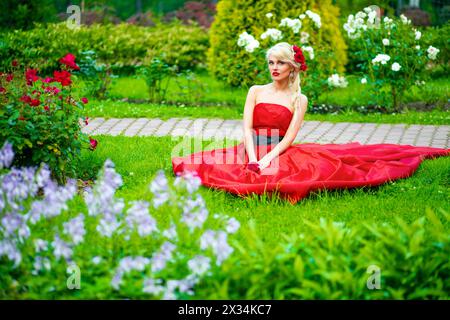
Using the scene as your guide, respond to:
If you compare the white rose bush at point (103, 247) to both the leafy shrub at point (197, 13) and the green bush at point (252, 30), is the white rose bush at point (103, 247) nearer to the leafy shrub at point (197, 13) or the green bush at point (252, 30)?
the green bush at point (252, 30)

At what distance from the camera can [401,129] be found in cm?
799

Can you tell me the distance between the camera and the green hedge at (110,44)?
441 inches

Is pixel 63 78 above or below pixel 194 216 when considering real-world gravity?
above

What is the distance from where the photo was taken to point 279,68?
5.90 m

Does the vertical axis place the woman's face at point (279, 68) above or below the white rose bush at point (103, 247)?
above

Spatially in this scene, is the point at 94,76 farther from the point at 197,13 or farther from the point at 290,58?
the point at 197,13

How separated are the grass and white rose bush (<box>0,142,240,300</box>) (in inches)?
25.5

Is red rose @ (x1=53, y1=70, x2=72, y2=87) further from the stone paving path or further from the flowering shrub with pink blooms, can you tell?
the stone paving path

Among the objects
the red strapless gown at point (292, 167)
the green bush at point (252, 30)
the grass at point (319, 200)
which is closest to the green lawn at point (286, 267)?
the grass at point (319, 200)

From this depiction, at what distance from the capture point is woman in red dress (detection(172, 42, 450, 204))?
5.54m

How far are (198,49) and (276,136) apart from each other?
663cm

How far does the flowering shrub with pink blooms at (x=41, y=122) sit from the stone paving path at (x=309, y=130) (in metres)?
2.09

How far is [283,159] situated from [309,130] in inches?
88.3

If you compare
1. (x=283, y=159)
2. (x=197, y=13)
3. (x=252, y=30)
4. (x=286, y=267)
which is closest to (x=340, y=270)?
(x=286, y=267)
